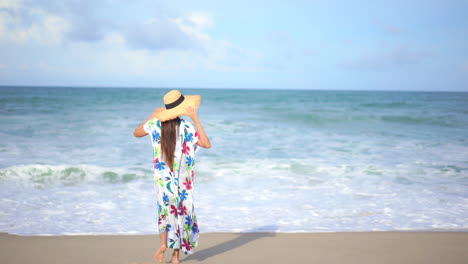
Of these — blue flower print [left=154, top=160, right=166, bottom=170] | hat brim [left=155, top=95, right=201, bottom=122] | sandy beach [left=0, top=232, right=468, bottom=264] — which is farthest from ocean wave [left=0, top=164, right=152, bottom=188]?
hat brim [left=155, top=95, right=201, bottom=122]

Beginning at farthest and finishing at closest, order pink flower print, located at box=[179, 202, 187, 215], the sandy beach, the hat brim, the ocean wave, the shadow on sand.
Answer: the ocean wave < the shadow on sand < the sandy beach < pink flower print, located at box=[179, 202, 187, 215] < the hat brim

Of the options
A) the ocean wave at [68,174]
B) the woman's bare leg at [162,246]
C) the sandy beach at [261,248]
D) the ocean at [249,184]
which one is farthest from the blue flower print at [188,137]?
the ocean wave at [68,174]

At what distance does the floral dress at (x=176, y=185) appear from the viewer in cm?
325

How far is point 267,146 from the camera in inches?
476

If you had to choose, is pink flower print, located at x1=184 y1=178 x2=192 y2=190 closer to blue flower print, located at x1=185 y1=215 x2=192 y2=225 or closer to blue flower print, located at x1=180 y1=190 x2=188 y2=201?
blue flower print, located at x1=180 y1=190 x2=188 y2=201

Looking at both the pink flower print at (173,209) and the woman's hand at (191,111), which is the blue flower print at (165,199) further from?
the woman's hand at (191,111)

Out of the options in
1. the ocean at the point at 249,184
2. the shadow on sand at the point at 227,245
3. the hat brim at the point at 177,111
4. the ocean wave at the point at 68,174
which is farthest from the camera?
the ocean wave at the point at 68,174

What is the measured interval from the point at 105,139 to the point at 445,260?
11.0 metres

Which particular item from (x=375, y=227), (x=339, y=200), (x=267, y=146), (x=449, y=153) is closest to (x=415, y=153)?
(x=449, y=153)

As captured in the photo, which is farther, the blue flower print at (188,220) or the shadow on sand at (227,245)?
the shadow on sand at (227,245)

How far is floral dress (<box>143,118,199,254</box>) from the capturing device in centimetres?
325

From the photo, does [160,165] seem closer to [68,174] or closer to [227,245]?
[227,245]

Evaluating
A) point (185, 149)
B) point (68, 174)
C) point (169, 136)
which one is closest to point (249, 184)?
point (68, 174)

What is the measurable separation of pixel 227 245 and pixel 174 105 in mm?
1921
